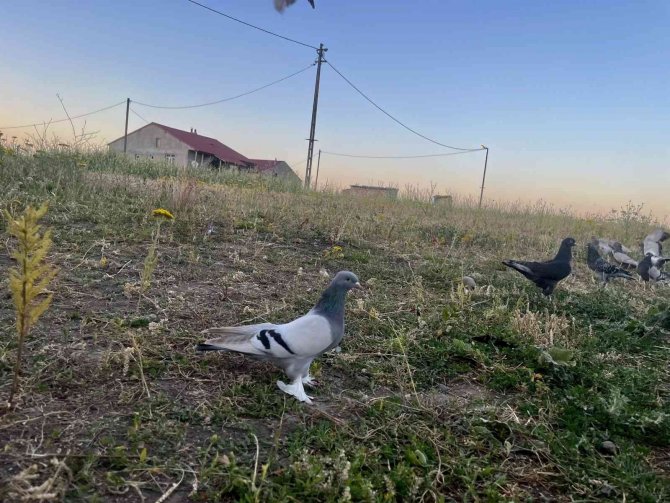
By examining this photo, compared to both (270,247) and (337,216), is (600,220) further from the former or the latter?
(270,247)

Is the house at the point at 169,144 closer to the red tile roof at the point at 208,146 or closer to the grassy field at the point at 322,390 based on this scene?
the red tile roof at the point at 208,146

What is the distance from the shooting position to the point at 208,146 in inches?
1638

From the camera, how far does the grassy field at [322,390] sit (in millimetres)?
1629

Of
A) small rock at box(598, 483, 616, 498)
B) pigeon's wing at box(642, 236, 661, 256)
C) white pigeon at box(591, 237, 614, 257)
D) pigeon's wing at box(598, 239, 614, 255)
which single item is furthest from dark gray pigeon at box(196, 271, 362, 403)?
pigeon's wing at box(642, 236, 661, 256)

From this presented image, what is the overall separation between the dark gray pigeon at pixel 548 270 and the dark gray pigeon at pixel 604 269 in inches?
49.8

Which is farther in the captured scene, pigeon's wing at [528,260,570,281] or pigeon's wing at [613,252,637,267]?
pigeon's wing at [613,252,637,267]

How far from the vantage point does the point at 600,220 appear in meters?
12.8

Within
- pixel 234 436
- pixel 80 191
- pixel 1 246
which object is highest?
pixel 80 191

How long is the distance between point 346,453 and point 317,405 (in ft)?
1.29

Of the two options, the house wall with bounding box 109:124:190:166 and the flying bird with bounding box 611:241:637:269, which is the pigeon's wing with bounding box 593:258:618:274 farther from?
the house wall with bounding box 109:124:190:166

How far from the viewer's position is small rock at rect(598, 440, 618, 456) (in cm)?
198

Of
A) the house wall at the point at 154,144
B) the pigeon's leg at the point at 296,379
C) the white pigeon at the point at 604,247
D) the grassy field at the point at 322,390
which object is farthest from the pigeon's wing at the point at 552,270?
the house wall at the point at 154,144

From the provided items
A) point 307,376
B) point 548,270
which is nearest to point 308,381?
point 307,376

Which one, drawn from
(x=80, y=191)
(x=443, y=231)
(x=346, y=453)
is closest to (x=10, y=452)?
(x=346, y=453)
